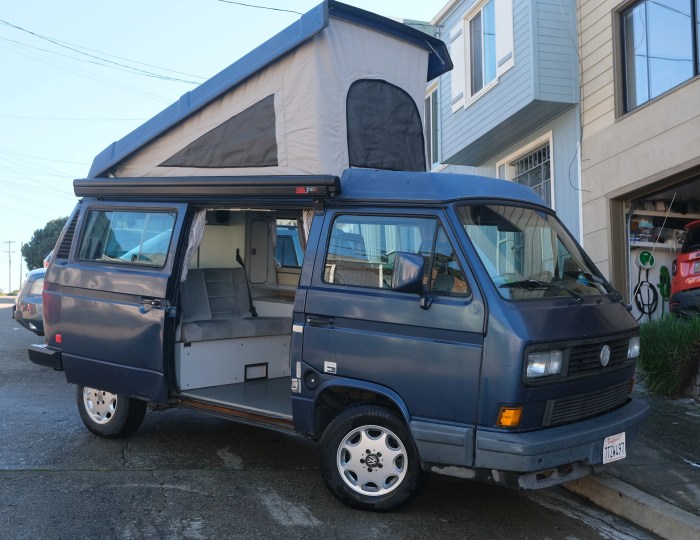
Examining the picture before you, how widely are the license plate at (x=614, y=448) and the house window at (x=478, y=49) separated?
8.32 meters

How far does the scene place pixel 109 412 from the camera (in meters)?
6.43

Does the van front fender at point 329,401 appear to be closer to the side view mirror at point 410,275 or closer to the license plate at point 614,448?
the side view mirror at point 410,275

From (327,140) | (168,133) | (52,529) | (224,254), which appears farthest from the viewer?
(224,254)

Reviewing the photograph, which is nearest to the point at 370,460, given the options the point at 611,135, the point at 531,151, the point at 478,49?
the point at 611,135

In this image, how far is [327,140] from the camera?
5.87m

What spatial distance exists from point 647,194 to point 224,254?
602 centimetres

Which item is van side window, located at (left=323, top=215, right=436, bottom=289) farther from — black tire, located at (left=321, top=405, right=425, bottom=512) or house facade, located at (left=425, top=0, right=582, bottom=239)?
house facade, located at (left=425, top=0, right=582, bottom=239)

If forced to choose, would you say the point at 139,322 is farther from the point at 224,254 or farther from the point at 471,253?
the point at 471,253

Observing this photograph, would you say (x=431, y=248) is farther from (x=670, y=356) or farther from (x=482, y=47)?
(x=482, y=47)

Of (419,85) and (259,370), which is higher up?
(419,85)

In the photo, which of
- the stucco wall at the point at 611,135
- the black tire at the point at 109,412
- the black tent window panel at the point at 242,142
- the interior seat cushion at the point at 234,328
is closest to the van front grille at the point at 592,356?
the black tent window panel at the point at 242,142

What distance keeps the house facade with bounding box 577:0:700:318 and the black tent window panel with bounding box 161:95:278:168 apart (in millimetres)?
5515

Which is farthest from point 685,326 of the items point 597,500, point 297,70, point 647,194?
point 297,70

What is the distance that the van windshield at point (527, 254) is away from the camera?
178 inches
